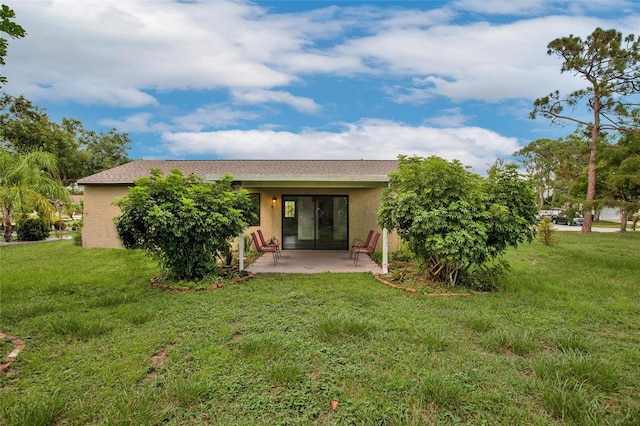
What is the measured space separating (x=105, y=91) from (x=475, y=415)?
16.9 meters

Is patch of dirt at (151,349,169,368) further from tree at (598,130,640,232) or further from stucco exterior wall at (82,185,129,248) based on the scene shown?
tree at (598,130,640,232)

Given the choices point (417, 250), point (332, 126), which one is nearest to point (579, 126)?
point (332, 126)

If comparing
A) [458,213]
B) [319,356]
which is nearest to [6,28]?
[319,356]

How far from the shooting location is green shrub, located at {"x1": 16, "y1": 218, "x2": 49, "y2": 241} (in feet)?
48.0

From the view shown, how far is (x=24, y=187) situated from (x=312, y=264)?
13157 mm

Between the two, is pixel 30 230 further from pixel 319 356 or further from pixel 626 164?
pixel 626 164

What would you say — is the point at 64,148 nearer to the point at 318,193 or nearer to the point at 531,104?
the point at 318,193

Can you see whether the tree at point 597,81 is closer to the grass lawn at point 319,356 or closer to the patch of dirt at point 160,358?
the grass lawn at point 319,356

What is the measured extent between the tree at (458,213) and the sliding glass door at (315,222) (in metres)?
5.33

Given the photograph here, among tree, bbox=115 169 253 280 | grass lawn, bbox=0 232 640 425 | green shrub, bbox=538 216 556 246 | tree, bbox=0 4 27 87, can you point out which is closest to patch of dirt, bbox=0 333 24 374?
grass lawn, bbox=0 232 640 425

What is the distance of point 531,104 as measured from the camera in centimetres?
2041

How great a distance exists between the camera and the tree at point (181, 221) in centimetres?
621

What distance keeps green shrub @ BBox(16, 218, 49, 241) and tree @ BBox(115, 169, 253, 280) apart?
40.0 ft

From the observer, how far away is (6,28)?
3.47 meters
